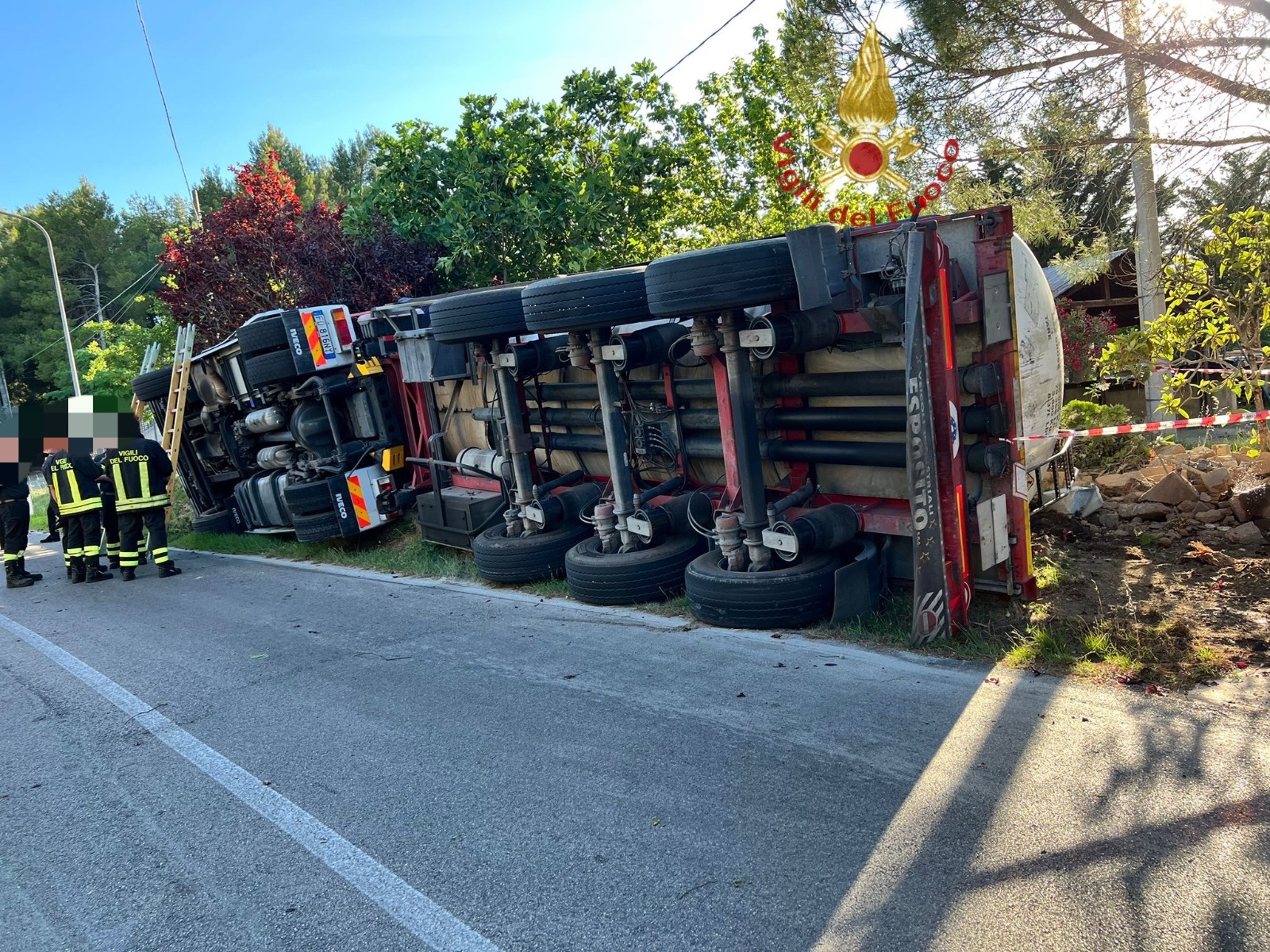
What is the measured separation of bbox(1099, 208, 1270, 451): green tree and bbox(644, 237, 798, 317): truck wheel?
4.12m

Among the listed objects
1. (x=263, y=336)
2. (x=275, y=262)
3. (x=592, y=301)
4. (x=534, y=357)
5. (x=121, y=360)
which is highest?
(x=275, y=262)

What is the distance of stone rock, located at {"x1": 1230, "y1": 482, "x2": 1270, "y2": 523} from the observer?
22.3ft

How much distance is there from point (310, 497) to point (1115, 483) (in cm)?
755

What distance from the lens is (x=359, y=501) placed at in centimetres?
1019

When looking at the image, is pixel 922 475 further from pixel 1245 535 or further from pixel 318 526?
pixel 318 526

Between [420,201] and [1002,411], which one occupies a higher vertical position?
[420,201]

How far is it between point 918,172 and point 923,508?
225 inches

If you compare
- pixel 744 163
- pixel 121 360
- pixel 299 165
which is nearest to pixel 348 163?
pixel 299 165

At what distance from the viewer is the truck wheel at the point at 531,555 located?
25.2 ft

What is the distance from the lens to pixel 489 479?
29.8ft

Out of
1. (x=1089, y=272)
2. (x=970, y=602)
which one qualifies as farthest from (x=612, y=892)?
(x=1089, y=272)

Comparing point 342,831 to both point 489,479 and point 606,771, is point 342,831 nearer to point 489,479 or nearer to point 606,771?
point 606,771

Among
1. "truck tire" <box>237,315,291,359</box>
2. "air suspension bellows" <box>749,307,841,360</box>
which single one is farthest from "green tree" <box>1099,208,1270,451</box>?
"truck tire" <box>237,315,291,359</box>

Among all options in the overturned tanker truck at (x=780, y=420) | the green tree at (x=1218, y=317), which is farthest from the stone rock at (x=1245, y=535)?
the green tree at (x=1218, y=317)
